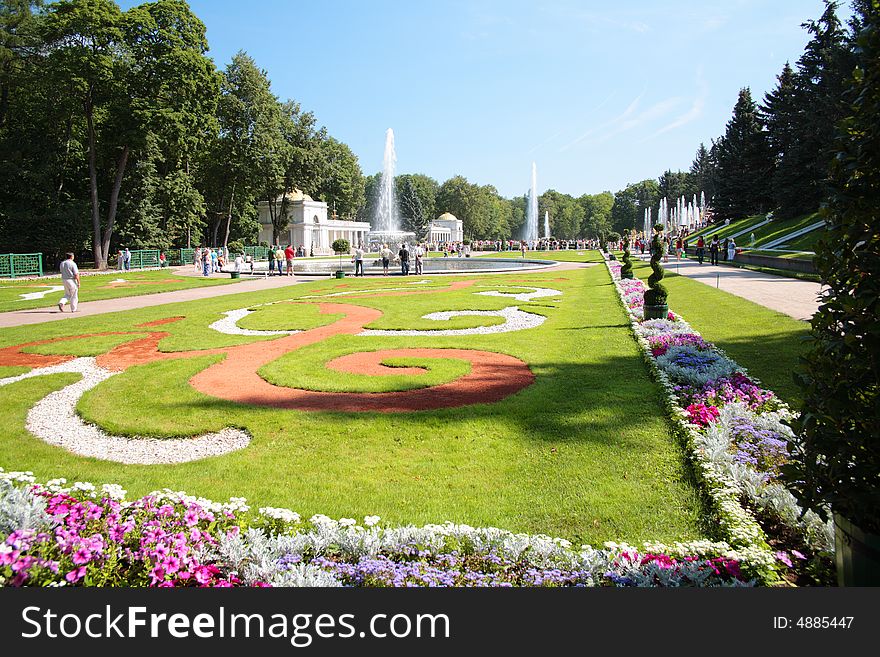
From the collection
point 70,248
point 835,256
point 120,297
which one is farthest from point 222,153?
point 835,256

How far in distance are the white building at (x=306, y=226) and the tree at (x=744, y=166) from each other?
4293 centimetres

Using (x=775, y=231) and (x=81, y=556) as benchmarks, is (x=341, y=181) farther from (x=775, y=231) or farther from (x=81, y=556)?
(x=81, y=556)

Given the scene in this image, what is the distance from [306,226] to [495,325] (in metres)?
69.6

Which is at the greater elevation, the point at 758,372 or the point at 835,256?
the point at 835,256

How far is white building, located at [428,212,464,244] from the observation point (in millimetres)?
110938

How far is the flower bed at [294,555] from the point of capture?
131 inches

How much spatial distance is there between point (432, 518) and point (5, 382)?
8124 mm

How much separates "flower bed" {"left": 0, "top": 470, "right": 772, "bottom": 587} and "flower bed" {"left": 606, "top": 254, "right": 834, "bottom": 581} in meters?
0.38

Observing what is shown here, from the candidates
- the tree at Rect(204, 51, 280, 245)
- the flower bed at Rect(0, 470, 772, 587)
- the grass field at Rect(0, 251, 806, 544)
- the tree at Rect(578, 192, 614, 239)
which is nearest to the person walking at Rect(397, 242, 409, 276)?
the grass field at Rect(0, 251, 806, 544)

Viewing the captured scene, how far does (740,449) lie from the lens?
5449mm

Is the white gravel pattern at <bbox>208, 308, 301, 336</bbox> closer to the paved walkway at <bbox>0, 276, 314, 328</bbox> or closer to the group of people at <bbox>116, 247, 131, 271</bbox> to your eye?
the paved walkway at <bbox>0, 276, 314, 328</bbox>

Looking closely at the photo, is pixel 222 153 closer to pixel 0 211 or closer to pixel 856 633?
pixel 0 211

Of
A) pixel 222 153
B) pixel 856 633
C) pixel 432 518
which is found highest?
pixel 222 153

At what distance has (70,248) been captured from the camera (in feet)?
134
